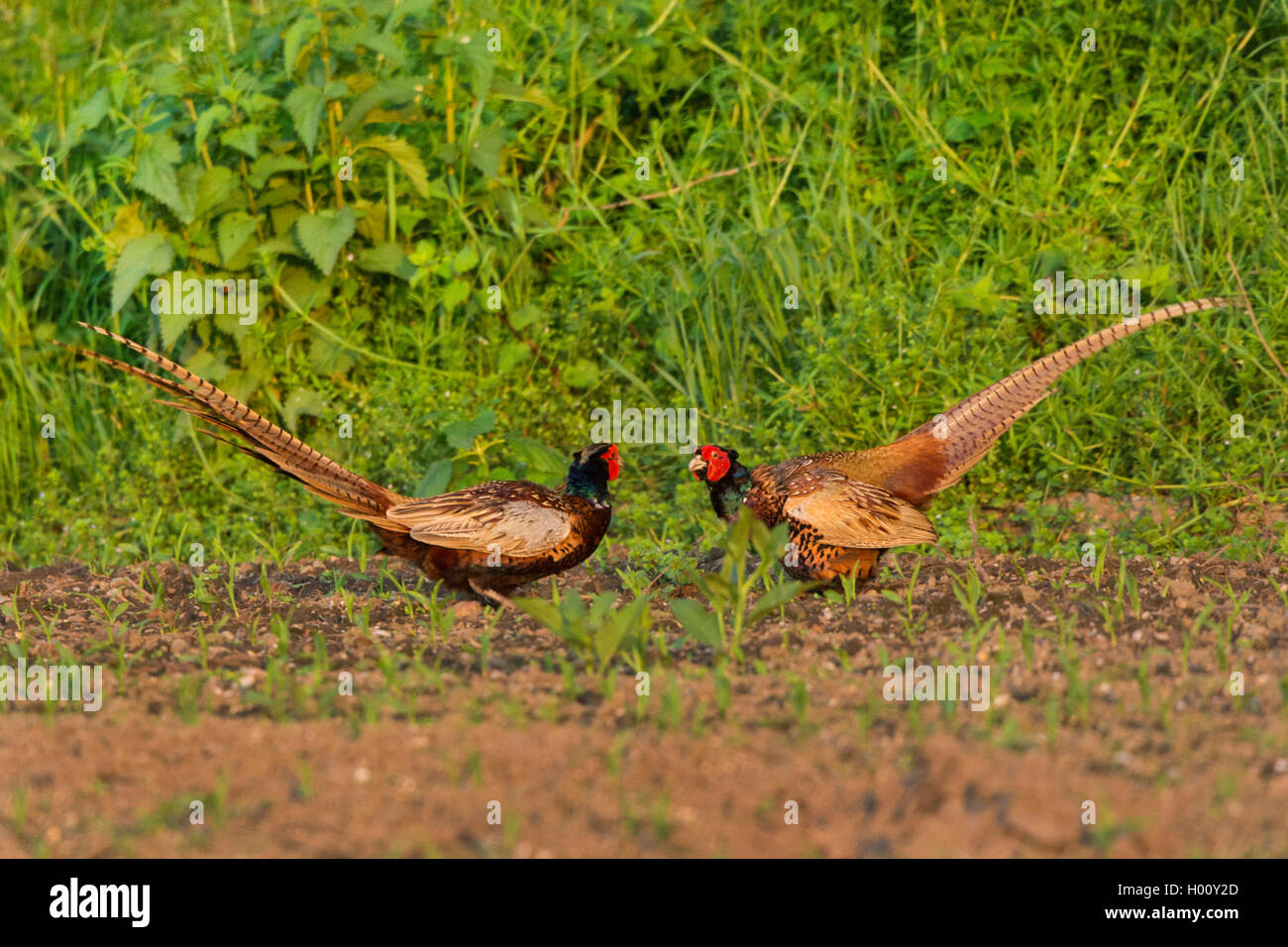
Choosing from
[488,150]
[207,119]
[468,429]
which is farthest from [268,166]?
[468,429]

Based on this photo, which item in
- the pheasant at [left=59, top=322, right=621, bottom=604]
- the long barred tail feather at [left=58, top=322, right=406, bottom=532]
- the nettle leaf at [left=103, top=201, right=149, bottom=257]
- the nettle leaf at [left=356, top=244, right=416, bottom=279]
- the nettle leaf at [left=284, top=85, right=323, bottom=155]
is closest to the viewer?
the long barred tail feather at [left=58, top=322, right=406, bottom=532]

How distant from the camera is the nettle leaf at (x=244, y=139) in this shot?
6070mm

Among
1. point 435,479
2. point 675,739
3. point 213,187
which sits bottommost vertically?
point 675,739

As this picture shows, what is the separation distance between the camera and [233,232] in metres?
6.29

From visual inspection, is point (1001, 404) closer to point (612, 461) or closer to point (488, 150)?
point (612, 461)

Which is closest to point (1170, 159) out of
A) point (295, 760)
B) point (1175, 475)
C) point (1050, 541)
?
point (1175, 475)

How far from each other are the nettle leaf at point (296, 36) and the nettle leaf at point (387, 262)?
2.91 feet

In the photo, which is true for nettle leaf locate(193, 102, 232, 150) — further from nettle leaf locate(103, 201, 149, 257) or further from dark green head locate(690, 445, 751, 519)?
dark green head locate(690, 445, 751, 519)

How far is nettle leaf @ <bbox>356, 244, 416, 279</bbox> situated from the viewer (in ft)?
21.4

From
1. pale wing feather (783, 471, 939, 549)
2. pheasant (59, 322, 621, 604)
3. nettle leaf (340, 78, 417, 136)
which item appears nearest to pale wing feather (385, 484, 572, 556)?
pheasant (59, 322, 621, 604)

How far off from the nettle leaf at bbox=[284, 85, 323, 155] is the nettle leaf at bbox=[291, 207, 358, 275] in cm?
32

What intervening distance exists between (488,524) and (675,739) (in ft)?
5.25

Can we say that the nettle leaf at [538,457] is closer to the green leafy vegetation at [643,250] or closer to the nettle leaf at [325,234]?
the green leafy vegetation at [643,250]
